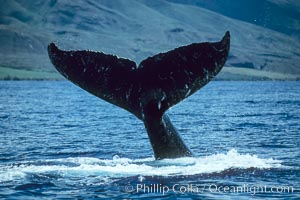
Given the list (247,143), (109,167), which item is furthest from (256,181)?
(247,143)

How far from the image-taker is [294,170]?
1278cm

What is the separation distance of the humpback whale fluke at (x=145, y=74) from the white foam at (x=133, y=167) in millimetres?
1340

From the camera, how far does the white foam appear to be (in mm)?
11930

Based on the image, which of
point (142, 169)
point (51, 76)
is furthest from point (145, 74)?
point (51, 76)

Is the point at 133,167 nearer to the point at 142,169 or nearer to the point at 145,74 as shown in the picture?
the point at 142,169

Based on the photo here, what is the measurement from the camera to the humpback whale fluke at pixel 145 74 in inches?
417

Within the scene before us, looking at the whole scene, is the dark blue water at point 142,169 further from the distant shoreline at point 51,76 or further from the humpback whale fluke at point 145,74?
the distant shoreline at point 51,76

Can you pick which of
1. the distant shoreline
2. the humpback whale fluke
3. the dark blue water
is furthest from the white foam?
the distant shoreline

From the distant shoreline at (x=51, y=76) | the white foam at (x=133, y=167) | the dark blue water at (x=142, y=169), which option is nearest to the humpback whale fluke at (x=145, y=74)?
the white foam at (x=133, y=167)

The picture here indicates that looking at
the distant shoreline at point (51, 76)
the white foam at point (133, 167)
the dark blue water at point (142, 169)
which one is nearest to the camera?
the dark blue water at point (142, 169)

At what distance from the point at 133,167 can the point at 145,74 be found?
2.77 meters

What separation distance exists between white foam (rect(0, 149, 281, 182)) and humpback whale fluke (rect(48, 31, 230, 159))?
134 centimetres

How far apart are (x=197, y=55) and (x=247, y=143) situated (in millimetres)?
9754

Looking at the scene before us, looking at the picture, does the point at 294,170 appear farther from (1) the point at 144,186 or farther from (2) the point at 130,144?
(2) the point at 130,144
